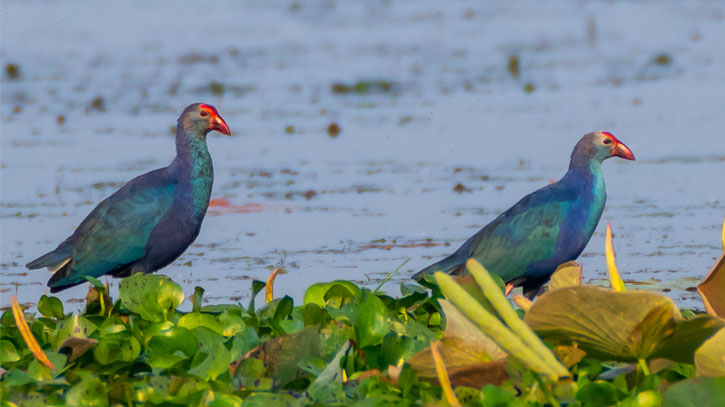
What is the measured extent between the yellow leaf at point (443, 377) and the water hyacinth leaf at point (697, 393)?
33 centimetres

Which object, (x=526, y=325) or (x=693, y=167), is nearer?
(x=526, y=325)

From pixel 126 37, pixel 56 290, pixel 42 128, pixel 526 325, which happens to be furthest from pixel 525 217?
pixel 126 37

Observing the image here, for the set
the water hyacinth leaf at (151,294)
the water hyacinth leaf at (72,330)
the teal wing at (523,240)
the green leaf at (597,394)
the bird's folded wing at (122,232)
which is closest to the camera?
the green leaf at (597,394)

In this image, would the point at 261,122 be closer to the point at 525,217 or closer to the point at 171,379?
the point at 525,217

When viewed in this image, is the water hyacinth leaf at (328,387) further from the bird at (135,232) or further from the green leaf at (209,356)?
the bird at (135,232)

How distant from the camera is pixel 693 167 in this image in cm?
694

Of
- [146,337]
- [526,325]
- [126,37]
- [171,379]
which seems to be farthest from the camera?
[126,37]

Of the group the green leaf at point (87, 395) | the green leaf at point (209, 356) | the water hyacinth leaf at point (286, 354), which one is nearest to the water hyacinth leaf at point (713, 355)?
the water hyacinth leaf at point (286, 354)

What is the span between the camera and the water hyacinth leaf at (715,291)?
231 cm

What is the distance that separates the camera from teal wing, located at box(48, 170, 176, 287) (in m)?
4.91

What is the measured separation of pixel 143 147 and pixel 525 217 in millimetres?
3758

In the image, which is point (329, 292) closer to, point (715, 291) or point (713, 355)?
point (715, 291)

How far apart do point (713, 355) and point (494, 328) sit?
0.35 meters

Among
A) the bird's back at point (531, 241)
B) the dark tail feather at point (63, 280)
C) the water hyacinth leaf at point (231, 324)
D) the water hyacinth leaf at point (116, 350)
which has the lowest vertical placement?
the dark tail feather at point (63, 280)
